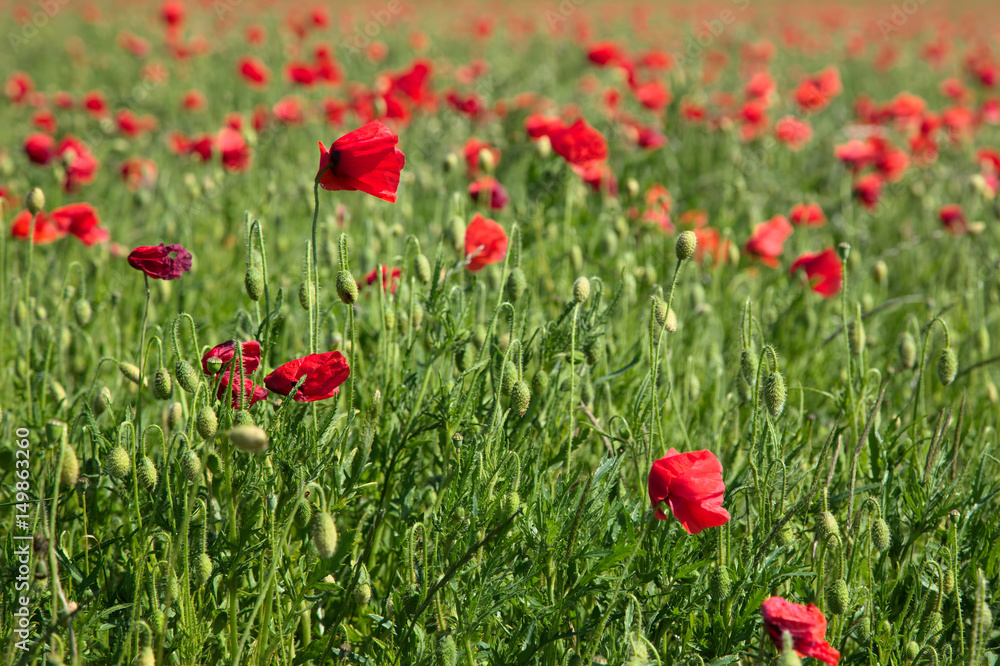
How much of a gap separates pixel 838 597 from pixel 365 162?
1.09m

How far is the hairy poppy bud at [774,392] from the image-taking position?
150 centimetres

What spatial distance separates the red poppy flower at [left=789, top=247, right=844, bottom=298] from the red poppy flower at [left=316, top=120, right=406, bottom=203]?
1.54 m

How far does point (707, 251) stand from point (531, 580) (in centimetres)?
199

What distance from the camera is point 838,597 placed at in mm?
1362

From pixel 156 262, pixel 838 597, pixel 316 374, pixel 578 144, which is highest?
pixel 578 144

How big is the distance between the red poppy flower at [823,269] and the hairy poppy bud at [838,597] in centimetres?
143

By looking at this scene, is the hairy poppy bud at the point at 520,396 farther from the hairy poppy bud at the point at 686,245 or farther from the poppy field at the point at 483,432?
the hairy poppy bud at the point at 686,245

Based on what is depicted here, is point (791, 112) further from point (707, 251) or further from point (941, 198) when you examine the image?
point (707, 251)

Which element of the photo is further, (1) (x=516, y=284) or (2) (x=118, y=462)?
(1) (x=516, y=284)

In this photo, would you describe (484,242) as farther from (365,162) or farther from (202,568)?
(202,568)

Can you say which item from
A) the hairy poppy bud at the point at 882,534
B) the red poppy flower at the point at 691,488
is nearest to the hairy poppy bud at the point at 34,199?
the red poppy flower at the point at 691,488

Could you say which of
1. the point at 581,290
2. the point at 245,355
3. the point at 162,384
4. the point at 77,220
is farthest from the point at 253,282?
the point at 77,220

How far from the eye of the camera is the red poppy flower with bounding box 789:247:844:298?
8.53ft

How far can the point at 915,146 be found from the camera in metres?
4.34
